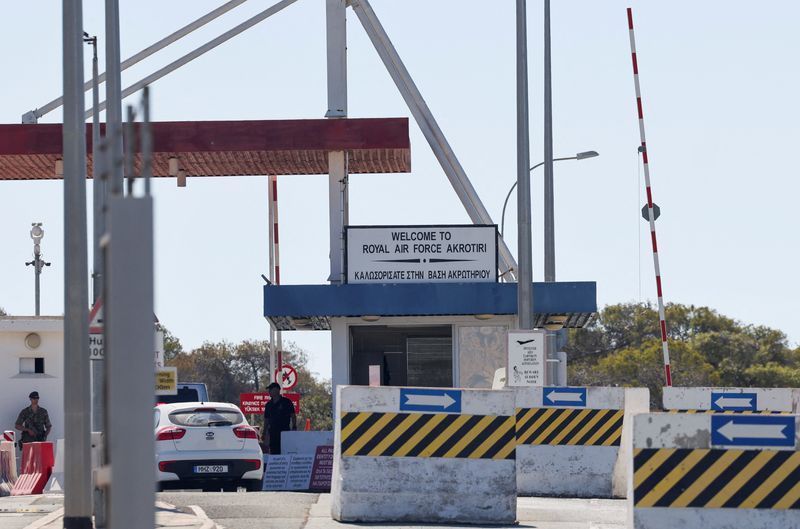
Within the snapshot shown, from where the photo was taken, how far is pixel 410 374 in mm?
27391

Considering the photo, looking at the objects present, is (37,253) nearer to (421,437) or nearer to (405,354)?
(405,354)

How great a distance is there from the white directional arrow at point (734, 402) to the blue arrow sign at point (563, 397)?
5.25 feet

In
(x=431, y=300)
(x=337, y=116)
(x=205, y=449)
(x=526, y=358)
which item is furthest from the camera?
(x=337, y=116)

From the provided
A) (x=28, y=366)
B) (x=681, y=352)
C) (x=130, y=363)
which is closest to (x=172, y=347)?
(x=681, y=352)

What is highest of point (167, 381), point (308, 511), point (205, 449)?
point (167, 381)

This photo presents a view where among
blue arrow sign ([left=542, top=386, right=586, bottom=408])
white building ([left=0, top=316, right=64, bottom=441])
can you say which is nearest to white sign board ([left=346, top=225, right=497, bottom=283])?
blue arrow sign ([left=542, top=386, right=586, bottom=408])

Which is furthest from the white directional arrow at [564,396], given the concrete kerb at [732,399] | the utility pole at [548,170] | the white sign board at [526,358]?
the utility pole at [548,170]

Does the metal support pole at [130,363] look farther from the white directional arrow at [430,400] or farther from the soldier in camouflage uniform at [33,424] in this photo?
the soldier in camouflage uniform at [33,424]

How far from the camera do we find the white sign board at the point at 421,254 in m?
26.0

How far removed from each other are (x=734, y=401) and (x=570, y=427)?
210 cm

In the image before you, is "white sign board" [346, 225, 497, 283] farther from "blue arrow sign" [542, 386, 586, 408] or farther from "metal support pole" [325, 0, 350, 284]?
"blue arrow sign" [542, 386, 586, 408]

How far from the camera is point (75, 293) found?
503 inches

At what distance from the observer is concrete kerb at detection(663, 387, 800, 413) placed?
1841 centimetres

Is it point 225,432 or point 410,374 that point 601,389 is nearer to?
point 225,432
